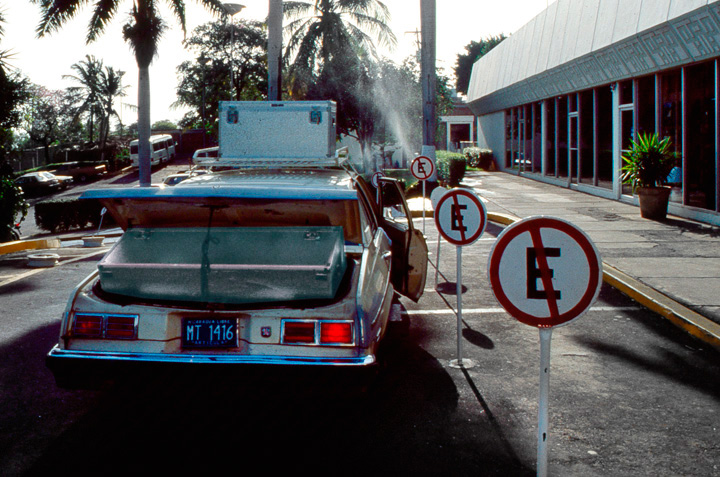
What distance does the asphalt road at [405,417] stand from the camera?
4070 mm

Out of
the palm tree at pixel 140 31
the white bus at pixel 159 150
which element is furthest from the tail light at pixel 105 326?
the white bus at pixel 159 150

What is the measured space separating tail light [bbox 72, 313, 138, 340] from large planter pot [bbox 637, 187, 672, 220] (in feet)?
44.0

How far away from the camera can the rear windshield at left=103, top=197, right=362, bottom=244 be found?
4629 mm

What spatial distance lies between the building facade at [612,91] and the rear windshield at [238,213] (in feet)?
35.1

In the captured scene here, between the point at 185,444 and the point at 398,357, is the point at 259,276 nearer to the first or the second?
the point at 185,444

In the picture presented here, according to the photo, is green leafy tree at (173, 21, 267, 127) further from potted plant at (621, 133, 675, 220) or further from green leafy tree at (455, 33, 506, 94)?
potted plant at (621, 133, 675, 220)

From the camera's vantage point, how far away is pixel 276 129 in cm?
925

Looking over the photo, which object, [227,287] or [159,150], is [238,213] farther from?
[159,150]

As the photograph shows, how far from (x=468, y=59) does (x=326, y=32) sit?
4028 cm

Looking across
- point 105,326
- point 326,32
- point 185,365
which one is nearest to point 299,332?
point 185,365

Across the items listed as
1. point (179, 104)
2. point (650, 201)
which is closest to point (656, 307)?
point (650, 201)

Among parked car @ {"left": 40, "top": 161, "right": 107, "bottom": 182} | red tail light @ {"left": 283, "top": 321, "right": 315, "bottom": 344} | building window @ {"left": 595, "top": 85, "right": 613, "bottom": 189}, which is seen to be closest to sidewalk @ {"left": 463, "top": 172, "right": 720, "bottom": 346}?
building window @ {"left": 595, "top": 85, "right": 613, "bottom": 189}

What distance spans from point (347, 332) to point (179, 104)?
71327 millimetres

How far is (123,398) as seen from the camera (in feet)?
16.9
